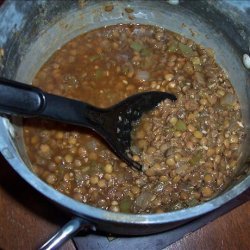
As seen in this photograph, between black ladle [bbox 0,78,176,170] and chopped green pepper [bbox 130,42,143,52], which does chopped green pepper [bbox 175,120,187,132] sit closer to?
black ladle [bbox 0,78,176,170]

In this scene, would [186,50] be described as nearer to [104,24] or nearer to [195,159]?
[104,24]

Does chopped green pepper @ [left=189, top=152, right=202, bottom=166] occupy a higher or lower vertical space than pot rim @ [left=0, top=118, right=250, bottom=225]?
lower

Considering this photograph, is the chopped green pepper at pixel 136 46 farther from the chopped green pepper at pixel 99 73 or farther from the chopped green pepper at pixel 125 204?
the chopped green pepper at pixel 125 204

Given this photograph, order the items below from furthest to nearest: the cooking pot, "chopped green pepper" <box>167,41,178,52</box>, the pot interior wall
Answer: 1. "chopped green pepper" <box>167,41,178,52</box>
2. the pot interior wall
3. the cooking pot

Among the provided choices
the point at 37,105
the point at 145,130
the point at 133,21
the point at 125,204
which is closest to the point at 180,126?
the point at 145,130

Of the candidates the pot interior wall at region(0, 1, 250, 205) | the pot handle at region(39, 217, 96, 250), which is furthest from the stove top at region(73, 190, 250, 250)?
the pot handle at region(39, 217, 96, 250)
